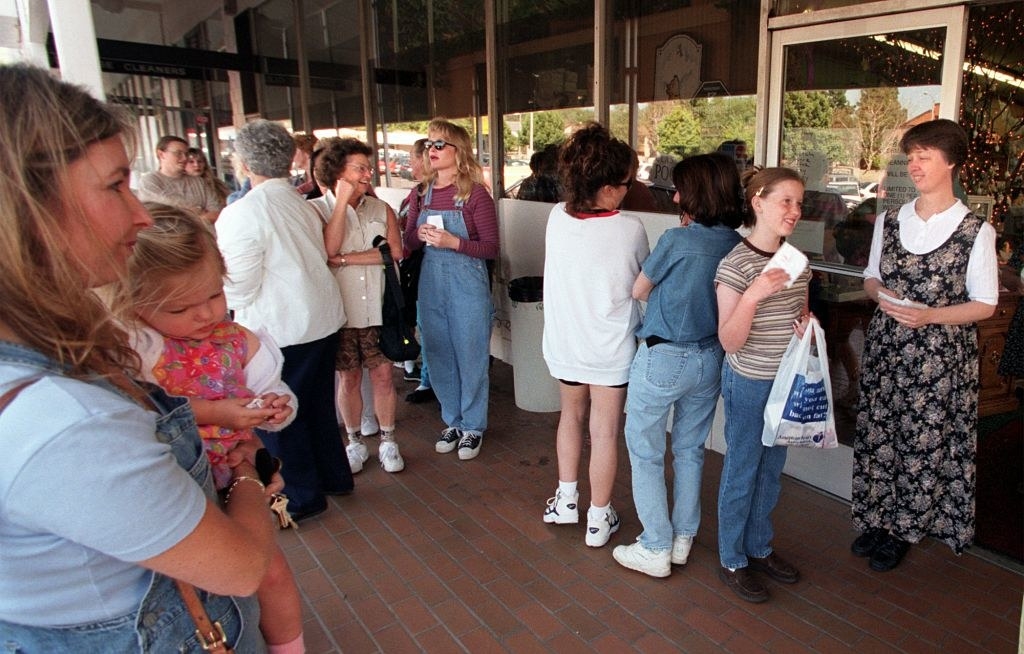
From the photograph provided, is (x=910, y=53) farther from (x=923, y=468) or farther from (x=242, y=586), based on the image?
(x=242, y=586)

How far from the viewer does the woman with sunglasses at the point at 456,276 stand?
3.90 m

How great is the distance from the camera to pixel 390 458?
3.98 meters

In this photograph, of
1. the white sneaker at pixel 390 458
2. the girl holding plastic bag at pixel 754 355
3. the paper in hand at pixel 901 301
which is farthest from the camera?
the white sneaker at pixel 390 458

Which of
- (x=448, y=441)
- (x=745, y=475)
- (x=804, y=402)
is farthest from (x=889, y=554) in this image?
(x=448, y=441)

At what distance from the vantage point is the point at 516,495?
3.66 meters

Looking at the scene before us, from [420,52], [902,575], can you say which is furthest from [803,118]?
[420,52]

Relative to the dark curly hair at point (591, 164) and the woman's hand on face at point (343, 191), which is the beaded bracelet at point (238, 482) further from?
the woman's hand on face at point (343, 191)

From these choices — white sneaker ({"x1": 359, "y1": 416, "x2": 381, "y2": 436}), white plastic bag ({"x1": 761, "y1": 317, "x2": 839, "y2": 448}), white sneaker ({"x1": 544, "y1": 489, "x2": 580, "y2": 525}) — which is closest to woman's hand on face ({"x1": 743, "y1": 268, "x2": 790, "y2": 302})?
white plastic bag ({"x1": 761, "y1": 317, "x2": 839, "y2": 448})

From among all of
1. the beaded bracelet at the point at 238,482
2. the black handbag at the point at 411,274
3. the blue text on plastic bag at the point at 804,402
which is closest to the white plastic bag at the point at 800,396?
the blue text on plastic bag at the point at 804,402

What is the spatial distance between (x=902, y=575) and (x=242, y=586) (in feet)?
9.46

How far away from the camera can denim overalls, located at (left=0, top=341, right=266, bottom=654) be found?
910 mm

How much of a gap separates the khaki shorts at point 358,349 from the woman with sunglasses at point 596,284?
119cm

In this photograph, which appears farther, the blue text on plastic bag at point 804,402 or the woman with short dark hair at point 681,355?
the woman with short dark hair at point 681,355

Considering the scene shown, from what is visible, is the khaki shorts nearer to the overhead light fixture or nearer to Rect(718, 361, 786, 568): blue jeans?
Rect(718, 361, 786, 568): blue jeans
